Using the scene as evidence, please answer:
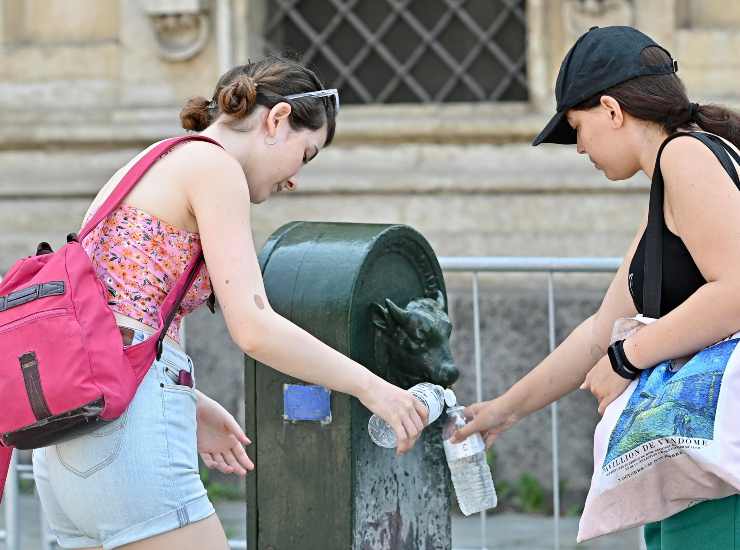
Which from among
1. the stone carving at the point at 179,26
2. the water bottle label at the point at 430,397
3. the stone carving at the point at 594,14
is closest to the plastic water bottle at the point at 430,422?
the water bottle label at the point at 430,397

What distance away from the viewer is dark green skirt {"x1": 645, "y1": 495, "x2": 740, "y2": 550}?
8.71 feet

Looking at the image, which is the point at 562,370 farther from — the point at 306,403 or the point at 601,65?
the point at 601,65

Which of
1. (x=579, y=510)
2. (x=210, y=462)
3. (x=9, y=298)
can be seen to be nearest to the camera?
(x=9, y=298)

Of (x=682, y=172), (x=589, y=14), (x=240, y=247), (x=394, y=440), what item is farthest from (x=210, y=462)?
(x=589, y=14)

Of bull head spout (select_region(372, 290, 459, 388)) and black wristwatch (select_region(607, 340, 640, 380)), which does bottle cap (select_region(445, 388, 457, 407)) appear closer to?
bull head spout (select_region(372, 290, 459, 388))

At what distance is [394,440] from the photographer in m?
3.35

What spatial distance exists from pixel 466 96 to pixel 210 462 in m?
4.06

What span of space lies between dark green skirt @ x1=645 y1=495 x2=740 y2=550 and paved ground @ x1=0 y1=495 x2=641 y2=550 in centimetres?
276

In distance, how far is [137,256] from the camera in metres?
2.68

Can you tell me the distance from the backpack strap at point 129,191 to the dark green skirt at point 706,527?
1097mm

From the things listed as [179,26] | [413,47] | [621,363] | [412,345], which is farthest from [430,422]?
[179,26]

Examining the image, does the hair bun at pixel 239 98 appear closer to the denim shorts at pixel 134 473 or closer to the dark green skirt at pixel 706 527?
the denim shorts at pixel 134 473

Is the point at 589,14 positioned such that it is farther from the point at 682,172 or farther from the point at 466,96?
the point at 682,172

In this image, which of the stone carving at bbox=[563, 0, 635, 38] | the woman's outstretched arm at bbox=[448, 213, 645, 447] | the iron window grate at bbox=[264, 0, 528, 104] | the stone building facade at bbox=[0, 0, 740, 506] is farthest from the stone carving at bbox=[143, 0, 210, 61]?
the woman's outstretched arm at bbox=[448, 213, 645, 447]
